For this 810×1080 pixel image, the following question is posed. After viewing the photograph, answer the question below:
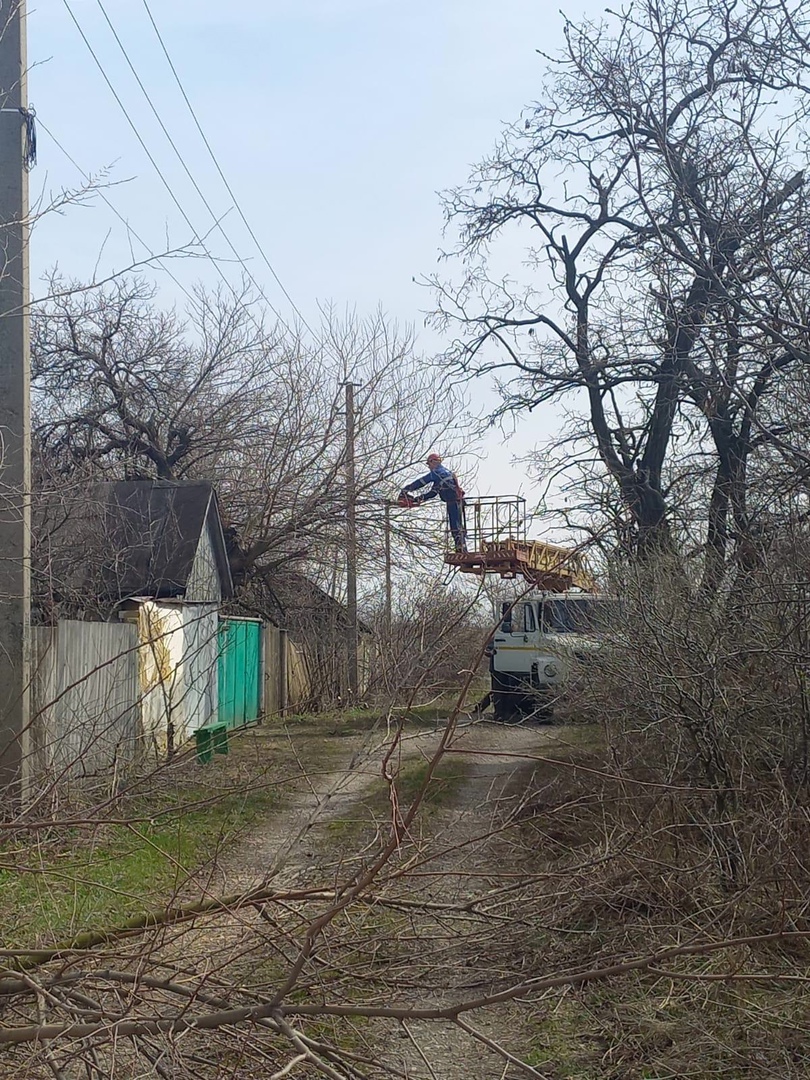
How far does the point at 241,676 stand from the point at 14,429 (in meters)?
11.0

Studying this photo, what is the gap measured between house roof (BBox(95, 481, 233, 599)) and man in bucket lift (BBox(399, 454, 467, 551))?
137 inches

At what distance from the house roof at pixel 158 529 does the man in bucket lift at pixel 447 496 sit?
3.47m

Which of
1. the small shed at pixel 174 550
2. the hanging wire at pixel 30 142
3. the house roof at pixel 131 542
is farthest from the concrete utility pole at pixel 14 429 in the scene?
the small shed at pixel 174 550

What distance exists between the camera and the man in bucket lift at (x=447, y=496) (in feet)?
35.7

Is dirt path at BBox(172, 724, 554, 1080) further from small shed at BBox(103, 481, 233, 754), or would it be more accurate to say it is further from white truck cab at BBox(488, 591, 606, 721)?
small shed at BBox(103, 481, 233, 754)

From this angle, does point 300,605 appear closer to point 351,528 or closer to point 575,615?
point 351,528

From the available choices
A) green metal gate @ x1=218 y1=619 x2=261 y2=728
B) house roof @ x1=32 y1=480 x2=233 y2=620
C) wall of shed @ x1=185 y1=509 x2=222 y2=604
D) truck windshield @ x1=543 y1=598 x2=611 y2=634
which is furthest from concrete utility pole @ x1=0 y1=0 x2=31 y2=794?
wall of shed @ x1=185 y1=509 x2=222 y2=604

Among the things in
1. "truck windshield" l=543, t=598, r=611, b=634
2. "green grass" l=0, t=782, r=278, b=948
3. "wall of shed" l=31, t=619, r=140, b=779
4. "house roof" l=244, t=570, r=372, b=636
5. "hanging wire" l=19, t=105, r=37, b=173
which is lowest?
"green grass" l=0, t=782, r=278, b=948

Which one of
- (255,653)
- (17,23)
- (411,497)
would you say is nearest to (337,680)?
(255,653)

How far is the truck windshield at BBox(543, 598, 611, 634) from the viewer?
8.61 meters

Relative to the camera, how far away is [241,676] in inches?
731

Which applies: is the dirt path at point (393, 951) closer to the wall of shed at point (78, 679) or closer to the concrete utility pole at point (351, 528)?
the wall of shed at point (78, 679)

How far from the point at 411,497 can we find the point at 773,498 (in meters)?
12.2

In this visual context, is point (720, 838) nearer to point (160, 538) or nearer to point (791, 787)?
point (791, 787)
